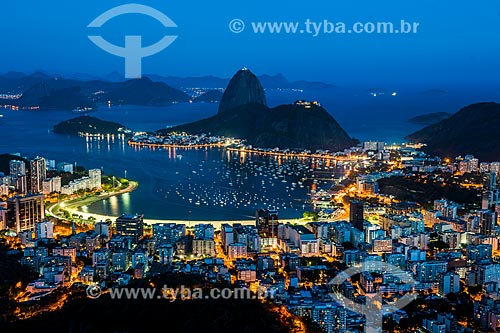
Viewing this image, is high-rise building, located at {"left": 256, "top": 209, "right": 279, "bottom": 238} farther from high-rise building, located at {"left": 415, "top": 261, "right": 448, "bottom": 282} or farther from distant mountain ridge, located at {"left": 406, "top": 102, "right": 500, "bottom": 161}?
distant mountain ridge, located at {"left": 406, "top": 102, "right": 500, "bottom": 161}

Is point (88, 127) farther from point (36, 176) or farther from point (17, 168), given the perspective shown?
point (36, 176)

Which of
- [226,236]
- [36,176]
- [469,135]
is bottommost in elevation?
[226,236]

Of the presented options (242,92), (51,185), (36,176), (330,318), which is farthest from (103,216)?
(242,92)

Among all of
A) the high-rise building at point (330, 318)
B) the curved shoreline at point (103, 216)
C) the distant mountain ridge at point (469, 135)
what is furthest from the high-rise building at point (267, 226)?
the distant mountain ridge at point (469, 135)

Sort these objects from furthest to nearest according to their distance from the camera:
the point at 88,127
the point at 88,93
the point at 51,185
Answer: the point at 88,93
the point at 88,127
the point at 51,185

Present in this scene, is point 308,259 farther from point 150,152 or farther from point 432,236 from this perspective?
point 150,152

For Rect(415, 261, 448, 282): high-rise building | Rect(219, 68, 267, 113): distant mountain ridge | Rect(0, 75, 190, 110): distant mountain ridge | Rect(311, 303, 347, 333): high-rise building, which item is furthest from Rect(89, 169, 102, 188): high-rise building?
Rect(0, 75, 190, 110): distant mountain ridge
